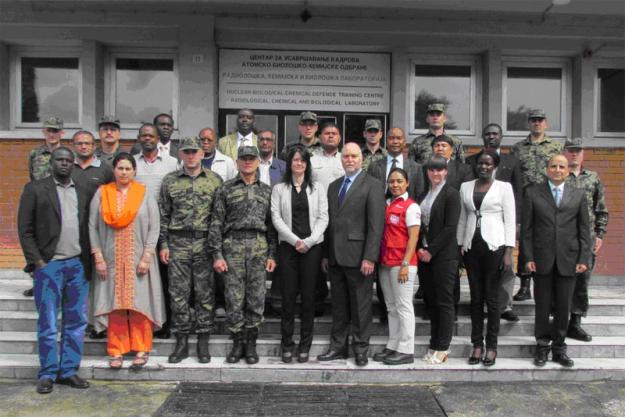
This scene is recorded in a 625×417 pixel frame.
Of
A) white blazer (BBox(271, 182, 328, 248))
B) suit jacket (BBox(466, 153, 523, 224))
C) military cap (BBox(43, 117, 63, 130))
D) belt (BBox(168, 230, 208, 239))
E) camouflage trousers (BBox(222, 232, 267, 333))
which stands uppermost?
military cap (BBox(43, 117, 63, 130))

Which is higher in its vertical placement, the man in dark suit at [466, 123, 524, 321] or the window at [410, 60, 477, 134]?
the window at [410, 60, 477, 134]

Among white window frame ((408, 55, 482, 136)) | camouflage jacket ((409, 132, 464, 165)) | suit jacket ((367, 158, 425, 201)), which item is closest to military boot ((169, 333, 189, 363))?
suit jacket ((367, 158, 425, 201))

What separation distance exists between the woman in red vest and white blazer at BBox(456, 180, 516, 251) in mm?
512

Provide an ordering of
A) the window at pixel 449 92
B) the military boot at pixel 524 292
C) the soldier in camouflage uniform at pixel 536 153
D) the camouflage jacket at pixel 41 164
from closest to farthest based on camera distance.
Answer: the camouflage jacket at pixel 41 164
the soldier in camouflage uniform at pixel 536 153
the military boot at pixel 524 292
the window at pixel 449 92

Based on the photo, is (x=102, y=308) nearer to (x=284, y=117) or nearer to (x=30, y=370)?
(x=30, y=370)

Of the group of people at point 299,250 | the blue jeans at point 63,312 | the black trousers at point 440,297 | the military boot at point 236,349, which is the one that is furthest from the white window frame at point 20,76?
the black trousers at point 440,297

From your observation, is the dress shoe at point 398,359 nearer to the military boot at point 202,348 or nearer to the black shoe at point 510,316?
the black shoe at point 510,316

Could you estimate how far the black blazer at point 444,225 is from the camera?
4.69m

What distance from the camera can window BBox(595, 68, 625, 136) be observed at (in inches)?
306

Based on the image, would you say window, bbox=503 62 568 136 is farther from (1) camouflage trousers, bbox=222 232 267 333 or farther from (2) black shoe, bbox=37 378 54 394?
(2) black shoe, bbox=37 378 54 394

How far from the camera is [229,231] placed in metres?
4.79

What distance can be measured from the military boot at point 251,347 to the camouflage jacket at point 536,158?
332cm

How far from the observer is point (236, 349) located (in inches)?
193

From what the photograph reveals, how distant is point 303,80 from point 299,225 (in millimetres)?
3384
